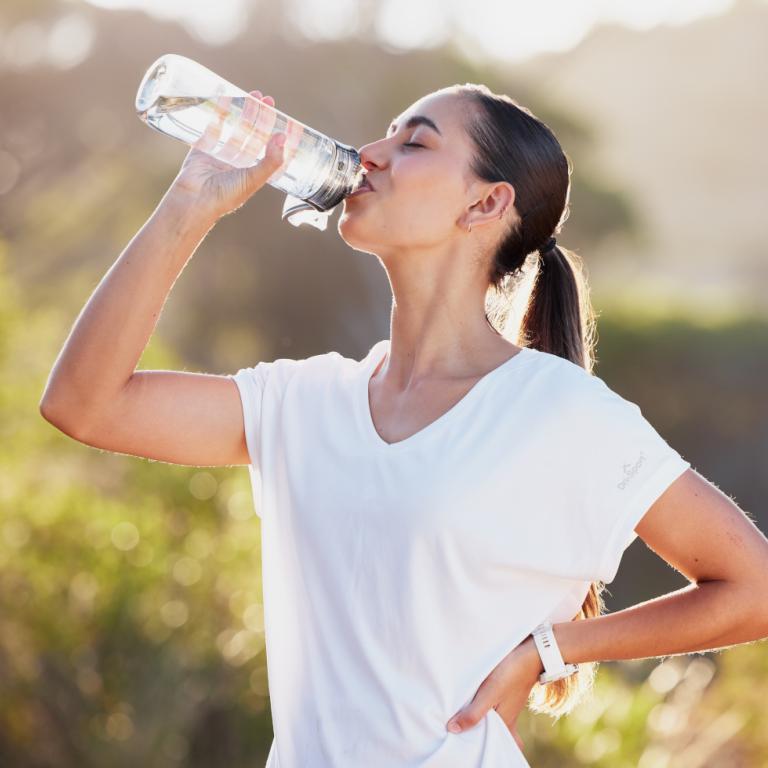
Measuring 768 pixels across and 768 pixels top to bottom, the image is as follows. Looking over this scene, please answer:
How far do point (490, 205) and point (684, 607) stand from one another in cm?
66

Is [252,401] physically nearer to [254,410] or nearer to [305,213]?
[254,410]

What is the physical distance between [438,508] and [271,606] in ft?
1.06

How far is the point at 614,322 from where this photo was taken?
1259cm

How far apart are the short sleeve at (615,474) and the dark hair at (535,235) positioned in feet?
0.89

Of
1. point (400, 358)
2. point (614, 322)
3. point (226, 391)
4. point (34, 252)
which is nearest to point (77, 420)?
point (226, 391)

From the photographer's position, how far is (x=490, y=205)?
72.1 inches

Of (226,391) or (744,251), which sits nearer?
(226,391)

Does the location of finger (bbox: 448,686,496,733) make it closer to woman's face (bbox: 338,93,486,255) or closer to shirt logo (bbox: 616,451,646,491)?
shirt logo (bbox: 616,451,646,491)

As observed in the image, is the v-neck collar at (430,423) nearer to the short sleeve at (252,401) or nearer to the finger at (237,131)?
the short sleeve at (252,401)

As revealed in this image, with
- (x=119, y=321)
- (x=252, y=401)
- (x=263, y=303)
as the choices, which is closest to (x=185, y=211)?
(x=119, y=321)

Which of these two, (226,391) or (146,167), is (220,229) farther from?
(226,391)

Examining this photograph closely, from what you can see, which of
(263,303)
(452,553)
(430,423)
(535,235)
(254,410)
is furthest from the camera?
(263,303)

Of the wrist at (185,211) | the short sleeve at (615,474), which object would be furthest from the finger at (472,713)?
the wrist at (185,211)

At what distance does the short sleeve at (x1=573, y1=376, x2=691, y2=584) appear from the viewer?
1524 mm
